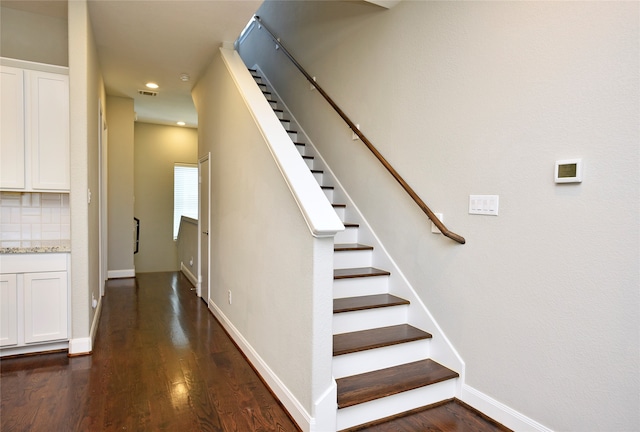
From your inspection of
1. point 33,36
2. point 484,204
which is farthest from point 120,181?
point 484,204

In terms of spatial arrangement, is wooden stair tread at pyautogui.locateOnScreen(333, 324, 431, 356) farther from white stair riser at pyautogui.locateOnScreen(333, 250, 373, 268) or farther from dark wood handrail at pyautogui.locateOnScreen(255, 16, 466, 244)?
dark wood handrail at pyautogui.locateOnScreen(255, 16, 466, 244)

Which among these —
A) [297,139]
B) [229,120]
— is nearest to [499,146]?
[229,120]

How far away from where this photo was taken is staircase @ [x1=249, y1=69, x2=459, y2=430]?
2.13m

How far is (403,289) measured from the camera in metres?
2.84

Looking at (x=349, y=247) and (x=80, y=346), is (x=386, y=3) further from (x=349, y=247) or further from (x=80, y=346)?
(x=80, y=346)

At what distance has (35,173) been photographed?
3.03m

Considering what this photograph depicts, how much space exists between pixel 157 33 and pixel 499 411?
411 centimetres

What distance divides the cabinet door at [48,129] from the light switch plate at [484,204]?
3.20 m

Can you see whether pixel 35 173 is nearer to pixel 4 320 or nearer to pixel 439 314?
pixel 4 320

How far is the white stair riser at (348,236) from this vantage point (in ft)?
11.0

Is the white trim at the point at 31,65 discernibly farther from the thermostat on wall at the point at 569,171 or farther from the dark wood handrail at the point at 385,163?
the thermostat on wall at the point at 569,171

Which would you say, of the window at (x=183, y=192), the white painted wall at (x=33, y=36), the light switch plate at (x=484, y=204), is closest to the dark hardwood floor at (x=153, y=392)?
the light switch plate at (x=484, y=204)

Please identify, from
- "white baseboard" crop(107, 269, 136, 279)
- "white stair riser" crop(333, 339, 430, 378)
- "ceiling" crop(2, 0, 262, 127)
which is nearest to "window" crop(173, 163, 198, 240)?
"white baseboard" crop(107, 269, 136, 279)

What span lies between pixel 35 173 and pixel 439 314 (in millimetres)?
3356
